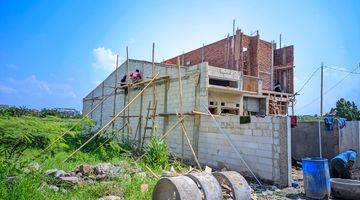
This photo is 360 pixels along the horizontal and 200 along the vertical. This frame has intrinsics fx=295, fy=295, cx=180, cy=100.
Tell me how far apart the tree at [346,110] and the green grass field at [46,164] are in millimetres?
27510

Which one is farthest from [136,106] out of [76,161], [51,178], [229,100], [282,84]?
[282,84]

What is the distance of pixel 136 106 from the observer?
50.6 ft

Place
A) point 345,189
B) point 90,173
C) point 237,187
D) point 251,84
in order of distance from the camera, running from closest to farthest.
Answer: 1. point 237,187
2. point 345,189
3. point 90,173
4. point 251,84

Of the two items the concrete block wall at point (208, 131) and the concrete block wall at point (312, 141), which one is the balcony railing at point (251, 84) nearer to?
the concrete block wall at point (208, 131)

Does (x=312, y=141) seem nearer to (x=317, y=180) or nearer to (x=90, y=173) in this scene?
(x=317, y=180)

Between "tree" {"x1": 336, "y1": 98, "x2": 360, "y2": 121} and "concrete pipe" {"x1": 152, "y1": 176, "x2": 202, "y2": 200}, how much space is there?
101 feet

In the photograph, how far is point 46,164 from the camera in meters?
8.71

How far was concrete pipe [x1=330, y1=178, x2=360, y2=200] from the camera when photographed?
6.30 meters

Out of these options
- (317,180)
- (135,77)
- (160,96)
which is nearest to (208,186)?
(317,180)

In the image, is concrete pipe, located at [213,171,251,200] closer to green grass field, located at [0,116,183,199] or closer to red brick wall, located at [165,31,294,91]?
green grass field, located at [0,116,183,199]

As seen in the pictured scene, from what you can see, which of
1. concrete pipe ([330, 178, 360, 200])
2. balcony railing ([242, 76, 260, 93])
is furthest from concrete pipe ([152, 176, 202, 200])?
balcony railing ([242, 76, 260, 93])

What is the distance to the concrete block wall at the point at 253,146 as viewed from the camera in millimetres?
7508

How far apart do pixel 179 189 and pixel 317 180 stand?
3515mm

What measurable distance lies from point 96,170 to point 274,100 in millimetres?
16836
